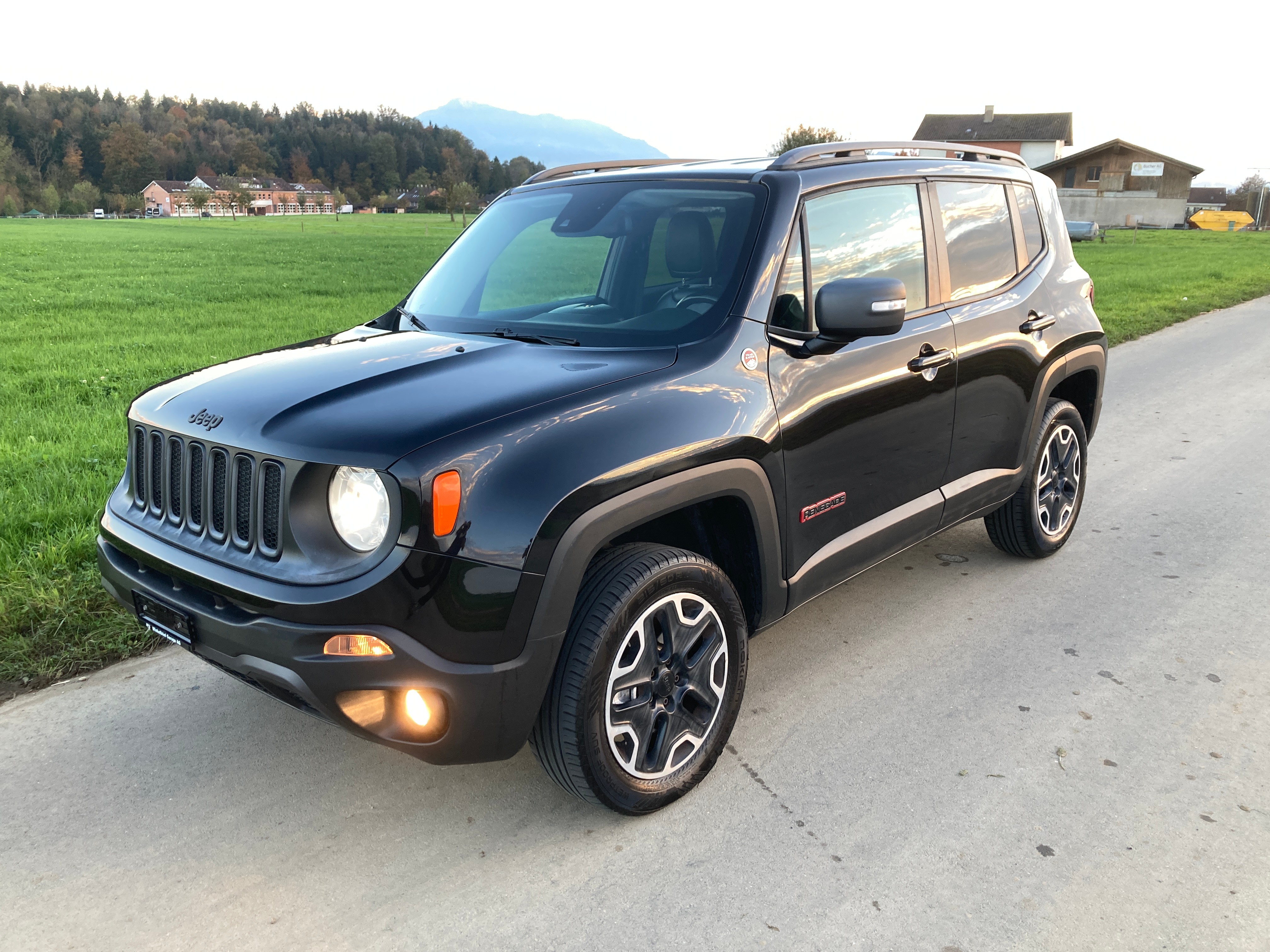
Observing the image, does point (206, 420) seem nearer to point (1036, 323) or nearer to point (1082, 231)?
point (1036, 323)

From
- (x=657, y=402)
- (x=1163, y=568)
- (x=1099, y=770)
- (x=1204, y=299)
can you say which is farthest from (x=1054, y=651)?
(x=1204, y=299)

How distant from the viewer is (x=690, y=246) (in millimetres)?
3389

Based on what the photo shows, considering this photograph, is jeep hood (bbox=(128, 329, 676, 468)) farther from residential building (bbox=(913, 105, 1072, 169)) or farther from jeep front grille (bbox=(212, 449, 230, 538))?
residential building (bbox=(913, 105, 1072, 169))

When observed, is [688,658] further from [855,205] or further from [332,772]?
[855,205]

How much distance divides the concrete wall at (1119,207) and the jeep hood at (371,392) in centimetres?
7278

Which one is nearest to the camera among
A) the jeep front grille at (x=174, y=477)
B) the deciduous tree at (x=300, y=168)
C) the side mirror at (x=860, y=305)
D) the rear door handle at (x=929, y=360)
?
the jeep front grille at (x=174, y=477)

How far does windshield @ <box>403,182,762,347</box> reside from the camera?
3.22 m

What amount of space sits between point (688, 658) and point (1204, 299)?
1714cm

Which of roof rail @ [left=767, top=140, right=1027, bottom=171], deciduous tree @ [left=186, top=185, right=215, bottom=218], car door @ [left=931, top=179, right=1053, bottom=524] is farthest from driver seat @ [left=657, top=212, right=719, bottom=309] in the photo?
deciduous tree @ [left=186, top=185, right=215, bottom=218]

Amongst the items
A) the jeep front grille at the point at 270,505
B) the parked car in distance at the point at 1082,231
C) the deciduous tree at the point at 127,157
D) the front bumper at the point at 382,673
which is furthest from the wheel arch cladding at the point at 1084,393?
the deciduous tree at the point at 127,157

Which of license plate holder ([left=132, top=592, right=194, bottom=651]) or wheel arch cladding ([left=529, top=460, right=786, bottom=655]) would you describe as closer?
wheel arch cladding ([left=529, top=460, right=786, bottom=655])

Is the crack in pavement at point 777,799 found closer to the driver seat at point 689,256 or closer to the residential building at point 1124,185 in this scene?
the driver seat at point 689,256

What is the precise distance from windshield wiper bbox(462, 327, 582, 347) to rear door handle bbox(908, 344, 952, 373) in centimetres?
128

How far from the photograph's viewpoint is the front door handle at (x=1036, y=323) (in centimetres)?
429
